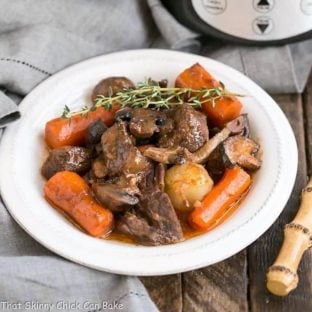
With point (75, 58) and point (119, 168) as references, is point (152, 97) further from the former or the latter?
point (75, 58)

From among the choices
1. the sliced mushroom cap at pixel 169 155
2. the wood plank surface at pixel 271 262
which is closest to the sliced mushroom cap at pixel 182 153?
the sliced mushroom cap at pixel 169 155

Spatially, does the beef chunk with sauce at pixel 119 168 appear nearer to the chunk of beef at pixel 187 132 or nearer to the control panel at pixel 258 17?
the chunk of beef at pixel 187 132

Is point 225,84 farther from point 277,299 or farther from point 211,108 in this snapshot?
point 277,299

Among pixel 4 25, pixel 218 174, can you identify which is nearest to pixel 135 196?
pixel 218 174

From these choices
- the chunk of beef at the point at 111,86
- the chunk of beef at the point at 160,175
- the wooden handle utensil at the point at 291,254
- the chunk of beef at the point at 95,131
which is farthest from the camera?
the chunk of beef at the point at 111,86

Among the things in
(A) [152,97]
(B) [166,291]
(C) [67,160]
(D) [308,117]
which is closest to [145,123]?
(A) [152,97]

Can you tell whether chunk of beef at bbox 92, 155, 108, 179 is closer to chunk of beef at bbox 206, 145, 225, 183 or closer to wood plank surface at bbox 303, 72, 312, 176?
chunk of beef at bbox 206, 145, 225, 183
